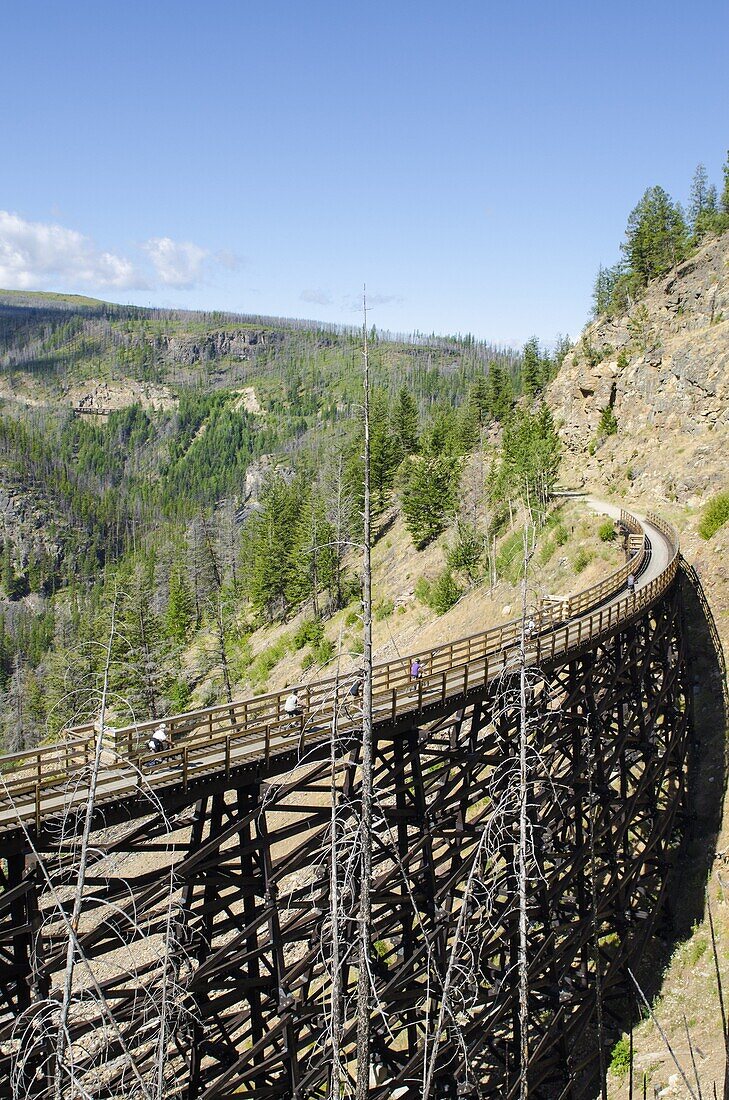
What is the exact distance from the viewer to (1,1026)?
920 cm

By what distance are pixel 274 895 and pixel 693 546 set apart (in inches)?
1143

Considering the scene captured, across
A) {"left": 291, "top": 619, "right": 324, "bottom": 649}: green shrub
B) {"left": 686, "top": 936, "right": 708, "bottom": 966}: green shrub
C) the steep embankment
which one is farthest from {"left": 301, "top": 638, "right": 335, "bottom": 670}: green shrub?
{"left": 686, "top": 936, "right": 708, "bottom": 966}: green shrub

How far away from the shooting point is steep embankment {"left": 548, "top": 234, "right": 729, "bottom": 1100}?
19719 millimetres

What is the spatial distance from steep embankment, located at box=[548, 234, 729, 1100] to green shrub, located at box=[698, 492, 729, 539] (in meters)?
0.45

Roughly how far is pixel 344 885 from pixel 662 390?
49121 mm

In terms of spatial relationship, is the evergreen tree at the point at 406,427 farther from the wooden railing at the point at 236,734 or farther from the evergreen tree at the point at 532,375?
the wooden railing at the point at 236,734

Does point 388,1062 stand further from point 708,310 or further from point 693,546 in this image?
point 708,310

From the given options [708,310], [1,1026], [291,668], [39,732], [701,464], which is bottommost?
[39,732]

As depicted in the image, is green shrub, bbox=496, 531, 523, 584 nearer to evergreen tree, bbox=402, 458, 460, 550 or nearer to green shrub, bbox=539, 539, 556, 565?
green shrub, bbox=539, 539, 556, 565

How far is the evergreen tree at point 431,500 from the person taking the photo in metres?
56.3

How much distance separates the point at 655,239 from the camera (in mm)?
70375

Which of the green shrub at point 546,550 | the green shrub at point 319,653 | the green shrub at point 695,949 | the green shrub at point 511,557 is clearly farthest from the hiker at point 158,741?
the green shrub at point 319,653

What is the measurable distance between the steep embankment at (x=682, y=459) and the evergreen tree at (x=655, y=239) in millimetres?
5419

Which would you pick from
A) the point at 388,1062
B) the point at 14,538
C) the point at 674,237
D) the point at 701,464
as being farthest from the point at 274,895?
the point at 14,538
